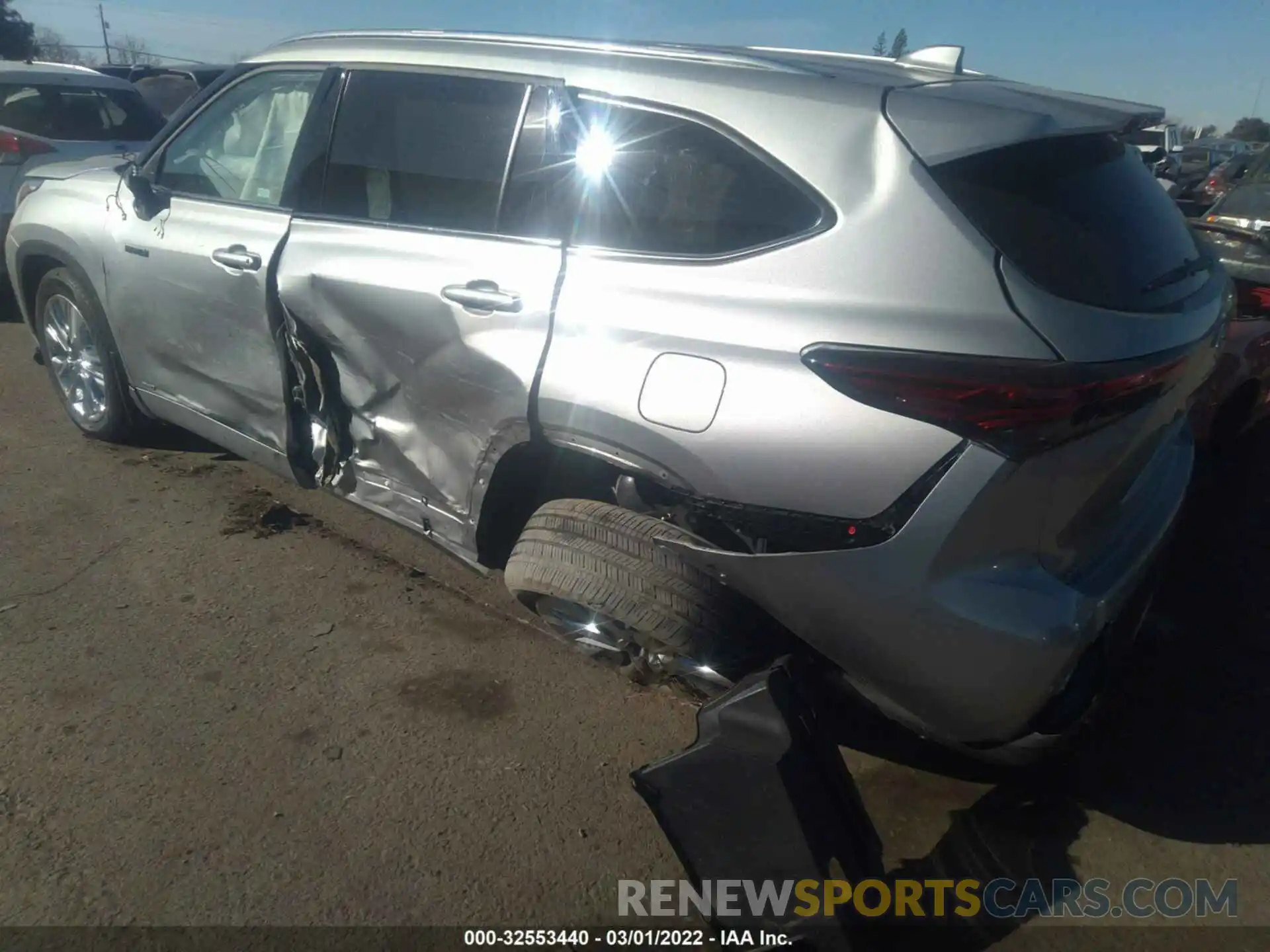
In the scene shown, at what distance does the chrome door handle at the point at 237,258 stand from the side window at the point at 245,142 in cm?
20

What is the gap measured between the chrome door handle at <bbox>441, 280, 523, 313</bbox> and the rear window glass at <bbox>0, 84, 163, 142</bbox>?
6.38 metres

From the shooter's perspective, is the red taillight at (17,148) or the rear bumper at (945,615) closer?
the rear bumper at (945,615)

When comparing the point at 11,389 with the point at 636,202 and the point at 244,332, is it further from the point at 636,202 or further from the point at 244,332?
the point at 636,202

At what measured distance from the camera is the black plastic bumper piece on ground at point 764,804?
7.38ft

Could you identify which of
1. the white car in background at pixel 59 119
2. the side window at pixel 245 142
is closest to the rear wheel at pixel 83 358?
the side window at pixel 245 142

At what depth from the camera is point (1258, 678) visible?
3.48 metres

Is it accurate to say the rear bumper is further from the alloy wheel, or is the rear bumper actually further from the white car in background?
the white car in background

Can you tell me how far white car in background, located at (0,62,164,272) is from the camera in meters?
7.32

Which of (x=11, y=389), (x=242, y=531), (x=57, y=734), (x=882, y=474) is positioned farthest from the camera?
(x=11, y=389)

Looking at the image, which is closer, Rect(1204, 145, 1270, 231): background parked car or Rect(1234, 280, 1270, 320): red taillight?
Rect(1234, 280, 1270, 320): red taillight

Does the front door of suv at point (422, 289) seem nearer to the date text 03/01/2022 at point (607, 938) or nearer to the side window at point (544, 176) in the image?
the side window at point (544, 176)

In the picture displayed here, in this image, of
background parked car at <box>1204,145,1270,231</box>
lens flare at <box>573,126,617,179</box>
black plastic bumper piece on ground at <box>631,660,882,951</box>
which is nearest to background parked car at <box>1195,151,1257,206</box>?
background parked car at <box>1204,145,1270,231</box>

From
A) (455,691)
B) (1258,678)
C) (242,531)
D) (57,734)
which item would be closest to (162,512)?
(242,531)

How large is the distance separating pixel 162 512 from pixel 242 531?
0.41 meters
